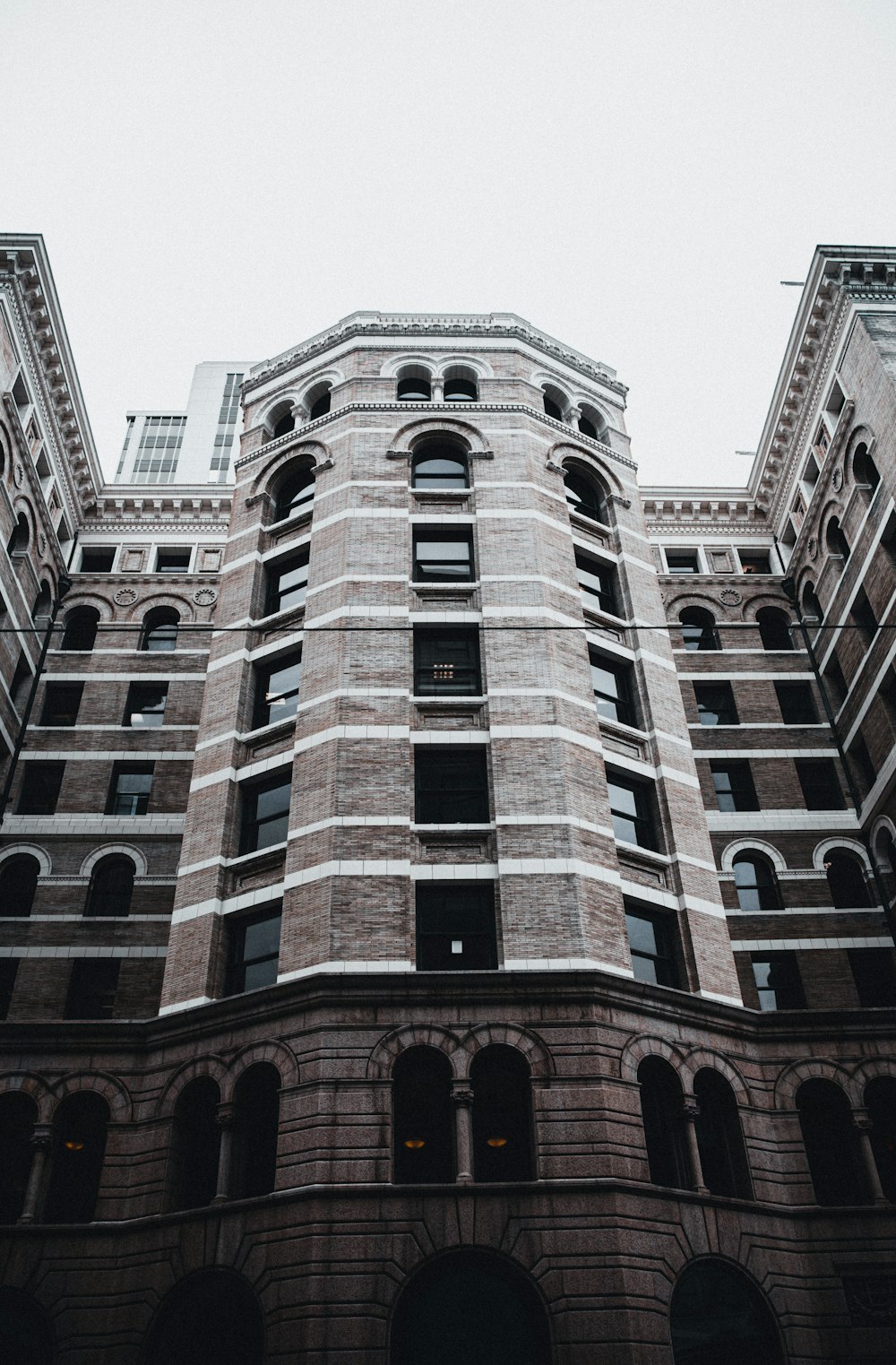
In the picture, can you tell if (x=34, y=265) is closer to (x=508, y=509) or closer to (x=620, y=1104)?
(x=508, y=509)

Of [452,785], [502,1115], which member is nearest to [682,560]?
[452,785]

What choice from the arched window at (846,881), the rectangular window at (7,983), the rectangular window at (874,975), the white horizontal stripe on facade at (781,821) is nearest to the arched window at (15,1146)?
the rectangular window at (7,983)

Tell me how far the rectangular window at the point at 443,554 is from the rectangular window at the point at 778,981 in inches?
501

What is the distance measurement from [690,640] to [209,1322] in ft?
81.7

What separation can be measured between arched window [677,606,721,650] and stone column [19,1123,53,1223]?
23811 millimetres

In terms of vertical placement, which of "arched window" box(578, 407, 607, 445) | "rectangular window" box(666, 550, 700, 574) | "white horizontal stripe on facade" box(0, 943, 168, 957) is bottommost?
"white horizontal stripe on facade" box(0, 943, 168, 957)

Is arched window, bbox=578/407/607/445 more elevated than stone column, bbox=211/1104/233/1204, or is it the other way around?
arched window, bbox=578/407/607/445

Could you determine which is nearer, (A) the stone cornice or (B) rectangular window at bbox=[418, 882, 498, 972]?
(B) rectangular window at bbox=[418, 882, 498, 972]

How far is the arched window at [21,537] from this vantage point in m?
34.7

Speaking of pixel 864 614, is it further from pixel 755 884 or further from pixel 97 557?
pixel 97 557

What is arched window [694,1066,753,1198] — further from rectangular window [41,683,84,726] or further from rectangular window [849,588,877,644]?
rectangular window [41,683,84,726]

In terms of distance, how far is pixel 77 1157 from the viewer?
23000mm

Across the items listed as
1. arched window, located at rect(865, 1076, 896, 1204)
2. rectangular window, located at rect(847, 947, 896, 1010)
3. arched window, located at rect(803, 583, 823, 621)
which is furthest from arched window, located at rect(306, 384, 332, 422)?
arched window, located at rect(865, 1076, 896, 1204)

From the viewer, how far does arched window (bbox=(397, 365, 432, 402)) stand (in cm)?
3578
